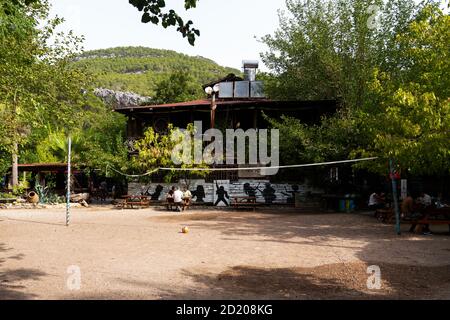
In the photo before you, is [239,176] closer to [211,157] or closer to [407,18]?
[211,157]

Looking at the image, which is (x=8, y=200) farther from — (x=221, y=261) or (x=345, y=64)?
(x=345, y=64)

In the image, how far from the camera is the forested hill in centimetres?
8388

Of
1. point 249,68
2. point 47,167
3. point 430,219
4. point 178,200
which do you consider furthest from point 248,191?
point 47,167

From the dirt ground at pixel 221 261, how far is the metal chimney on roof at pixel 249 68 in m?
21.1

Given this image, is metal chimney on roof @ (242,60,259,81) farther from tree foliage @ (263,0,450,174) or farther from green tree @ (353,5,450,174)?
green tree @ (353,5,450,174)

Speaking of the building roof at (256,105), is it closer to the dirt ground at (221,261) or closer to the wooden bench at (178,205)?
the wooden bench at (178,205)

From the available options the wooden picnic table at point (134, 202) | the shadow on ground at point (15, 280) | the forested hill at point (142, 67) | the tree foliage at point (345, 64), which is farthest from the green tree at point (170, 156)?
the forested hill at point (142, 67)

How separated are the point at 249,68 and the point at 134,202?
16398 mm

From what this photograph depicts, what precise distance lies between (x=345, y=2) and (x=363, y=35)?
9.55 feet

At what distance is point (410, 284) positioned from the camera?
22.3ft

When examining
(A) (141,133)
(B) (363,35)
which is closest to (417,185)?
(B) (363,35)

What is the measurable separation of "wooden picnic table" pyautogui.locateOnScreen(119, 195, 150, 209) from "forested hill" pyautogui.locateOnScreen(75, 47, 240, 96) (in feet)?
188

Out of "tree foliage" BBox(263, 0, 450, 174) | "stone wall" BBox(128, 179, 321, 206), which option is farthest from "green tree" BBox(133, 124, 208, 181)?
"tree foliage" BBox(263, 0, 450, 174)

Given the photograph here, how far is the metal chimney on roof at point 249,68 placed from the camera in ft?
110
